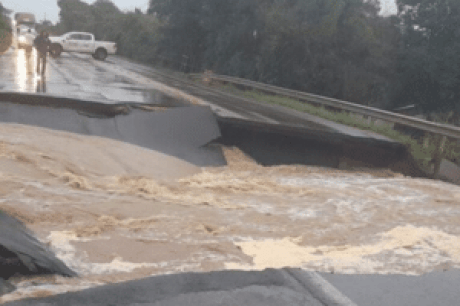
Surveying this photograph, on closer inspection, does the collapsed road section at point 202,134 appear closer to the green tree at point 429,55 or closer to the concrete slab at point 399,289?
the concrete slab at point 399,289

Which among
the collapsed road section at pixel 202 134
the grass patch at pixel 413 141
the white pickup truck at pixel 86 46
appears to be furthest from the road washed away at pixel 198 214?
the white pickup truck at pixel 86 46

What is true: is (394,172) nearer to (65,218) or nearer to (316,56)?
(65,218)

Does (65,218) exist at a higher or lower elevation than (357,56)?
lower

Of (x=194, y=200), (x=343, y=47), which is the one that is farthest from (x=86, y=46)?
(x=194, y=200)

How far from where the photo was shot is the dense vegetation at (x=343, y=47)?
3250cm

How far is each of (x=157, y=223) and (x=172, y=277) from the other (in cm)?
232

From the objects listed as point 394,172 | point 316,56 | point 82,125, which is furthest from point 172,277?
point 316,56

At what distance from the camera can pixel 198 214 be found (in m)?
7.29

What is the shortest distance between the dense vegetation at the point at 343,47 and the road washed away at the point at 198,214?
22052 millimetres

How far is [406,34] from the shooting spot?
35.9 meters

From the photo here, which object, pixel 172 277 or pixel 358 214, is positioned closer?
pixel 172 277

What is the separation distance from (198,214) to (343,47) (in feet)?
91.9

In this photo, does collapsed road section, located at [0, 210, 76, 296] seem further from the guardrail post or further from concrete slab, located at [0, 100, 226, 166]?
the guardrail post

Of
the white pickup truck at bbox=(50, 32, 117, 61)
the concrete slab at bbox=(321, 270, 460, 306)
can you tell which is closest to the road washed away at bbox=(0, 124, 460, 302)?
the concrete slab at bbox=(321, 270, 460, 306)
